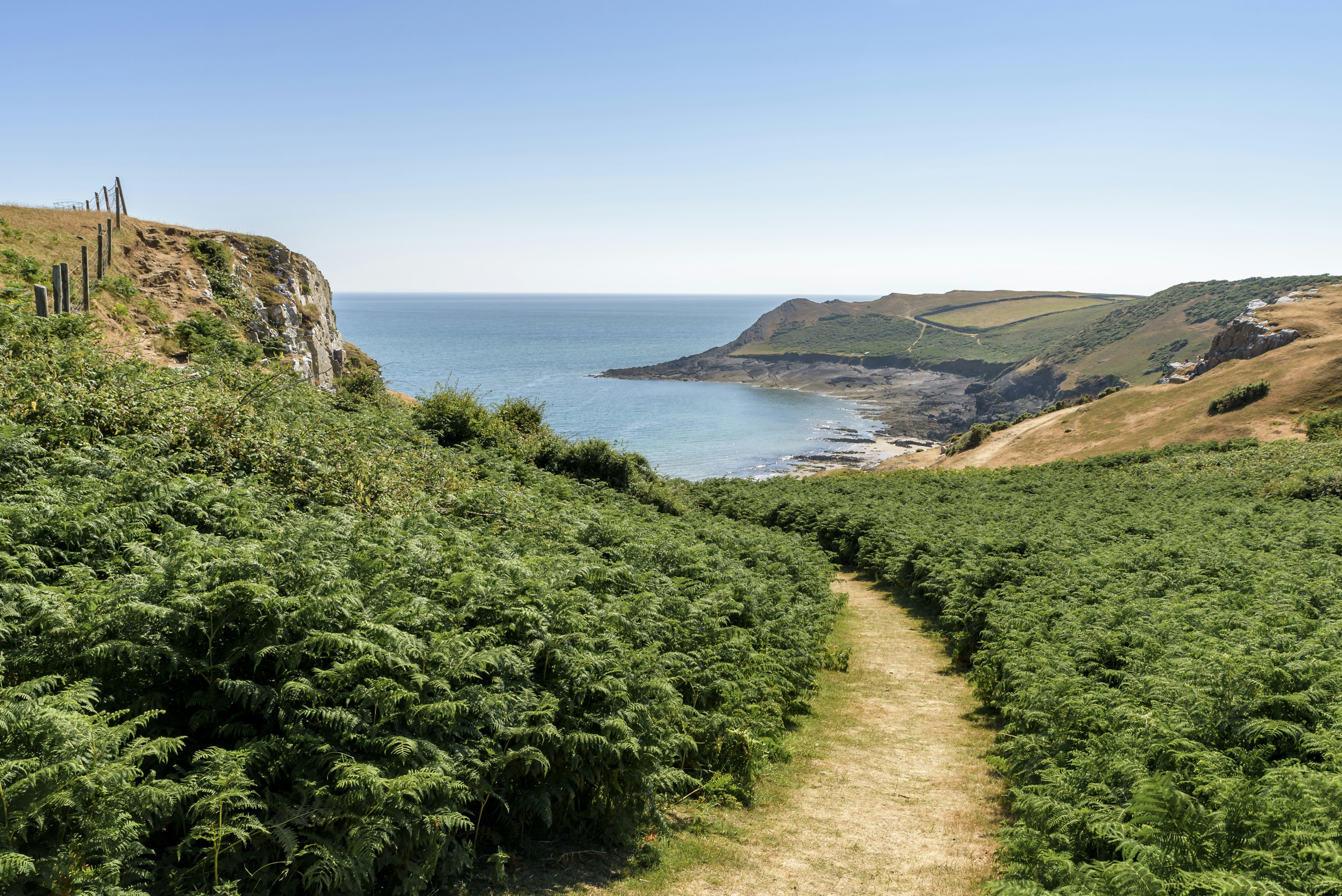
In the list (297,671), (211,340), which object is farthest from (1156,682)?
(211,340)

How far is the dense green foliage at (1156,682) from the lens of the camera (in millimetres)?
5383

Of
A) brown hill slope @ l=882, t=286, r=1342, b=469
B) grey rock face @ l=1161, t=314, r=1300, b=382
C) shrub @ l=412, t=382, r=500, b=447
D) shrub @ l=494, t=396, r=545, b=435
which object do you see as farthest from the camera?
grey rock face @ l=1161, t=314, r=1300, b=382

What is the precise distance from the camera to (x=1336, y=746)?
6.07m

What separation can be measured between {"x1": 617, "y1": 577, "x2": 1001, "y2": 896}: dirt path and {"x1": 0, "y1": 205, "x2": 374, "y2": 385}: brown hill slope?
15.4 metres

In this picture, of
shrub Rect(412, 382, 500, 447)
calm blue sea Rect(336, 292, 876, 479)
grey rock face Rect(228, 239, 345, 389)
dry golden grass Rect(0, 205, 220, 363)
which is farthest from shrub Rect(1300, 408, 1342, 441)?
dry golden grass Rect(0, 205, 220, 363)

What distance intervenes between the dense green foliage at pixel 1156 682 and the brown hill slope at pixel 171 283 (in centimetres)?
1786

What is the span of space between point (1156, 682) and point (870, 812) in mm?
3469

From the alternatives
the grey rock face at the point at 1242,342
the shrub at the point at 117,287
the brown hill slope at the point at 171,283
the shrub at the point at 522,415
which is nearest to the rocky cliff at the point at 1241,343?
the grey rock face at the point at 1242,342

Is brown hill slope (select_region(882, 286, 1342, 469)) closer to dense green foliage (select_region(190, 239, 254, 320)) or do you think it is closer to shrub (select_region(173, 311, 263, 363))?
dense green foliage (select_region(190, 239, 254, 320))

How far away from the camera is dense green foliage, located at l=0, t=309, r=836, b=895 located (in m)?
4.80

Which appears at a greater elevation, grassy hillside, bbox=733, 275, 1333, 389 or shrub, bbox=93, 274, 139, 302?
grassy hillside, bbox=733, 275, 1333, 389

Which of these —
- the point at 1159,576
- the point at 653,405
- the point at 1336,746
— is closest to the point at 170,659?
the point at 1336,746

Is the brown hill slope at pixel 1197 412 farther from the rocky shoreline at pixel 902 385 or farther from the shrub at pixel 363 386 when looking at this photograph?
the shrub at pixel 363 386

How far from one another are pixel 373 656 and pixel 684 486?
32.4 m
